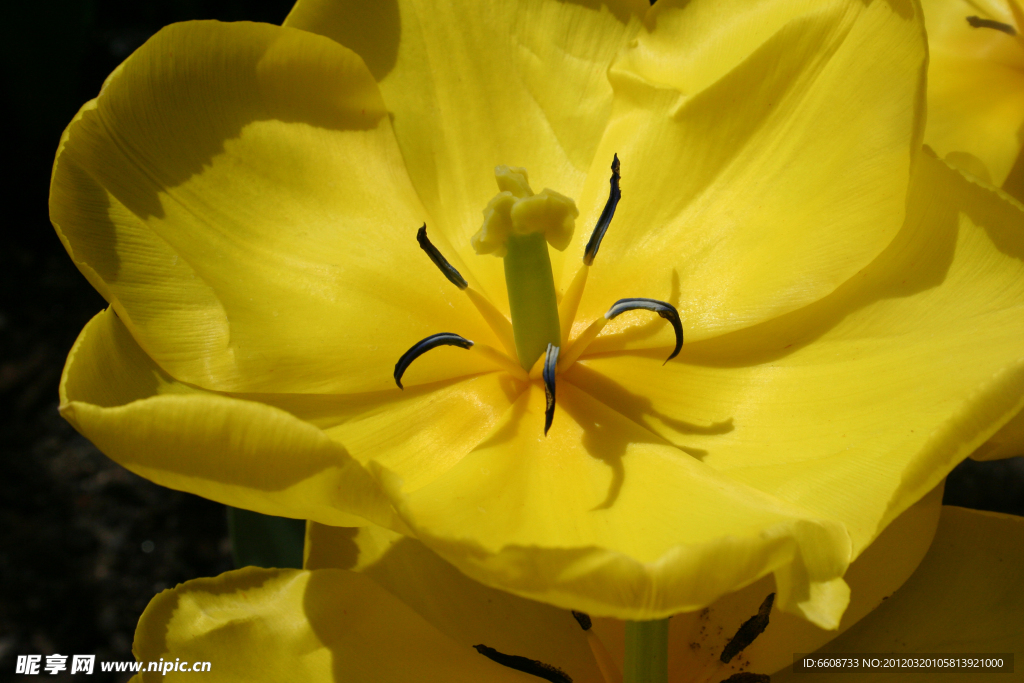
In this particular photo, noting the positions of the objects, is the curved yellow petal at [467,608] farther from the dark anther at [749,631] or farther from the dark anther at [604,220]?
the dark anther at [604,220]

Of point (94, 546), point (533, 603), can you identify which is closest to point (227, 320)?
point (533, 603)

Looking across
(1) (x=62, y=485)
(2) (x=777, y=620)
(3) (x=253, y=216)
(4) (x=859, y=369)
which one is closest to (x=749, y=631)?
(2) (x=777, y=620)

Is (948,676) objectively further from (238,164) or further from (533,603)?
(238,164)

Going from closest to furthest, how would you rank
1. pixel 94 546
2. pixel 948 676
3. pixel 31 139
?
pixel 948 676 < pixel 94 546 < pixel 31 139

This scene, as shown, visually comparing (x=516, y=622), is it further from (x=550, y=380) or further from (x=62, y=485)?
(x=62, y=485)

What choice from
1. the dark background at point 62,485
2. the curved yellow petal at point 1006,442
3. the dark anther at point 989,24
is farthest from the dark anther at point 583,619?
the dark background at point 62,485

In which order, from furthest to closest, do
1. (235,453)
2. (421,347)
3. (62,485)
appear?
(62,485)
(421,347)
(235,453)

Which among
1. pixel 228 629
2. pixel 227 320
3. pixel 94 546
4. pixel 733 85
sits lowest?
pixel 94 546
